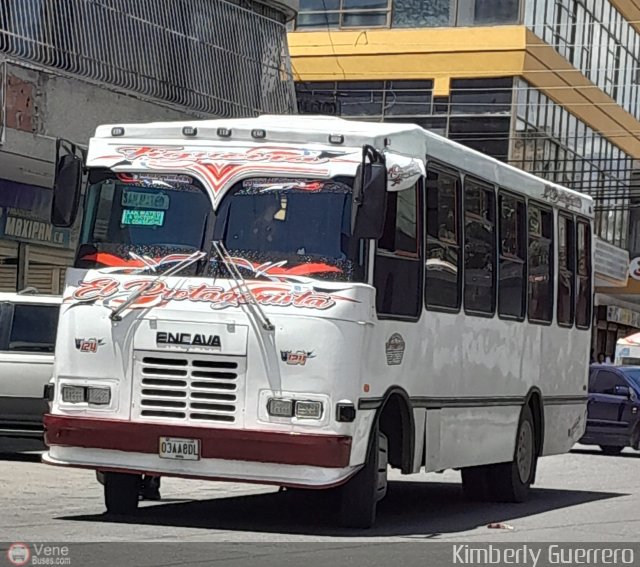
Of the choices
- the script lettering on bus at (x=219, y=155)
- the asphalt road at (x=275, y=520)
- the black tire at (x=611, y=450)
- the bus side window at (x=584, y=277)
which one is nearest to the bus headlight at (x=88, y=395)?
the asphalt road at (x=275, y=520)

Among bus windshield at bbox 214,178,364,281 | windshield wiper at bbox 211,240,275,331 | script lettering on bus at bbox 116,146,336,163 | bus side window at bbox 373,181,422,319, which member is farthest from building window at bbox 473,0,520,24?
windshield wiper at bbox 211,240,275,331

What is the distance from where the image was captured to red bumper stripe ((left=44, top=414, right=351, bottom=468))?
11000mm

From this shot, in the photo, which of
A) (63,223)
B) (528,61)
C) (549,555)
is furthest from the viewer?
(528,61)

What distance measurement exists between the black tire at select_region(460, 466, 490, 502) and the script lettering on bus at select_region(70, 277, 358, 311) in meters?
5.10

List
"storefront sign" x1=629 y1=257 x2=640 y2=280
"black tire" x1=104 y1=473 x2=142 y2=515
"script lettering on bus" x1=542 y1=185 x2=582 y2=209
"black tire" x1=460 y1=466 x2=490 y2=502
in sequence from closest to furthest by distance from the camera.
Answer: "black tire" x1=104 y1=473 x2=142 y2=515, "black tire" x1=460 y1=466 x2=490 y2=502, "script lettering on bus" x1=542 y1=185 x2=582 y2=209, "storefront sign" x1=629 y1=257 x2=640 y2=280

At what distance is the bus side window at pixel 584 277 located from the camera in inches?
688

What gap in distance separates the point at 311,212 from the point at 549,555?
10.1 feet

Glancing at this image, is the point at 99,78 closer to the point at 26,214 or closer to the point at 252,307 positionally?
the point at 26,214

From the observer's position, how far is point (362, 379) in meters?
11.4

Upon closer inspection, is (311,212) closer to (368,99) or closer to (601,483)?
(601,483)

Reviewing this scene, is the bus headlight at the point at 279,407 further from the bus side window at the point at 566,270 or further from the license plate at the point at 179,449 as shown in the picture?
the bus side window at the point at 566,270

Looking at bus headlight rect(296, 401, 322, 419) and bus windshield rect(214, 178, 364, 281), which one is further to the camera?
bus windshield rect(214, 178, 364, 281)

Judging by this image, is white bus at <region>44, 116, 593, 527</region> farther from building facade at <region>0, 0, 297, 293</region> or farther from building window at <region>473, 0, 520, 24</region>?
building window at <region>473, 0, 520, 24</region>

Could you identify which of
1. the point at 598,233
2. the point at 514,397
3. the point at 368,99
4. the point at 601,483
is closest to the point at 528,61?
the point at 368,99
